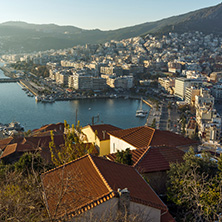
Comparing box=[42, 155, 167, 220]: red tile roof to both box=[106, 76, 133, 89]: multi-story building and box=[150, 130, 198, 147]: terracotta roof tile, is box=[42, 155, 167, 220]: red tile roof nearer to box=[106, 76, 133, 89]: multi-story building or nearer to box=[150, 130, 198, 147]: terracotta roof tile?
box=[150, 130, 198, 147]: terracotta roof tile

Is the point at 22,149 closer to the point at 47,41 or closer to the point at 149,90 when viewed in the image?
the point at 149,90

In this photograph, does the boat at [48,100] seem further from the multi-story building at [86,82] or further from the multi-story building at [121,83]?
the multi-story building at [121,83]

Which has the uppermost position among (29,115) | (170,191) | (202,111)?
(170,191)

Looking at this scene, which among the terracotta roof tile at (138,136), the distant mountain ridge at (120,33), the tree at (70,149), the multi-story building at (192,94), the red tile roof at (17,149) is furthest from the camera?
the distant mountain ridge at (120,33)

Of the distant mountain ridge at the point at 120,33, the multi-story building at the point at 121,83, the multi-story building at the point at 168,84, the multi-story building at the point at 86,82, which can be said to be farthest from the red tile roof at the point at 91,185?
the distant mountain ridge at the point at 120,33

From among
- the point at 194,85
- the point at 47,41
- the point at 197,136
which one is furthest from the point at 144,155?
the point at 47,41

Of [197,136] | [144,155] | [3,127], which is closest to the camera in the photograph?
[144,155]
